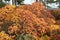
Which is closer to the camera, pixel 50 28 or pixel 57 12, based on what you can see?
pixel 50 28

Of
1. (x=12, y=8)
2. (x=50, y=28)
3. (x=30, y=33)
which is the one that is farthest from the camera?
(x=12, y=8)

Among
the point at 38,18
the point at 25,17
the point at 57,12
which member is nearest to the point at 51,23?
the point at 38,18

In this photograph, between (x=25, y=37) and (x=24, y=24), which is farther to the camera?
(x=24, y=24)

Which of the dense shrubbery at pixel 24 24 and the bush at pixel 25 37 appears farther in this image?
the dense shrubbery at pixel 24 24

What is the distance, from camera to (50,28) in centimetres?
1462

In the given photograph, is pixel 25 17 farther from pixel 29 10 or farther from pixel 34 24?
pixel 29 10

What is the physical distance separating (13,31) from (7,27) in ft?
1.63

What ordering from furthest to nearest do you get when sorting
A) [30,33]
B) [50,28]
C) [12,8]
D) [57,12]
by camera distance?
[57,12], [12,8], [50,28], [30,33]

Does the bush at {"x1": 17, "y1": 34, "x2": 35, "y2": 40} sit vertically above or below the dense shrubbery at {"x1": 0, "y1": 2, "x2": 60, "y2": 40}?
below

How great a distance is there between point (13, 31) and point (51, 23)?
7.85 ft

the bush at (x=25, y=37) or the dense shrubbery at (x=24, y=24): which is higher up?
the dense shrubbery at (x=24, y=24)

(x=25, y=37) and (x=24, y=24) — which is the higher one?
(x=24, y=24)

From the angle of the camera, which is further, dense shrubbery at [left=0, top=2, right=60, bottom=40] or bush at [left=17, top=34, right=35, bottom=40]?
dense shrubbery at [left=0, top=2, right=60, bottom=40]

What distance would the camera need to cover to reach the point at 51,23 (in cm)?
1538
